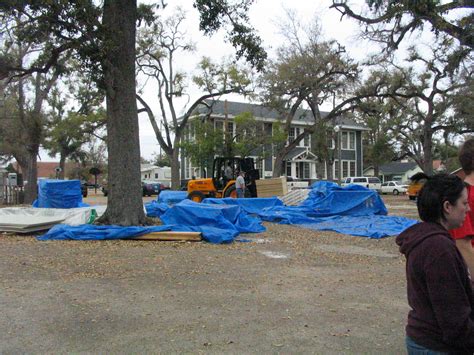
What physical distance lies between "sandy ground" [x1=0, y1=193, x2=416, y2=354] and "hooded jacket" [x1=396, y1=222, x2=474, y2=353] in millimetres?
2341

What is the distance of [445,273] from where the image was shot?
2137mm

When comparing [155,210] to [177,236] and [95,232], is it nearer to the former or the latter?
[95,232]

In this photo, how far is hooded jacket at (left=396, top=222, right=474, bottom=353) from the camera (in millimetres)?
2133

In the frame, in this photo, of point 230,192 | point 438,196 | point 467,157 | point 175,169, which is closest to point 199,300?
point 467,157

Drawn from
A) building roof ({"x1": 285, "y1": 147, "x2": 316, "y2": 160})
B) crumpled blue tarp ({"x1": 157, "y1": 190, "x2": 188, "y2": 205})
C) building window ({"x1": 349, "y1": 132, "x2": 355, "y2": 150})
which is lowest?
crumpled blue tarp ({"x1": 157, "y1": 190, "x2": 188, "y2": 205})

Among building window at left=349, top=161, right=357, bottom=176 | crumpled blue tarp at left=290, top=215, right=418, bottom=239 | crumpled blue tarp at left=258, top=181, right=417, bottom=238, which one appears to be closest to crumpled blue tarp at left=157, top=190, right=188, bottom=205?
crumpled blue tarp at left=258, top=181, right=417, bottom=238

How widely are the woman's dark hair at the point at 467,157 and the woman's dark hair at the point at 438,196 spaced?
2.03 feet

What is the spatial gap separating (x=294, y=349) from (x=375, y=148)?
53.5m

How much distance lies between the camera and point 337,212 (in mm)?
17672

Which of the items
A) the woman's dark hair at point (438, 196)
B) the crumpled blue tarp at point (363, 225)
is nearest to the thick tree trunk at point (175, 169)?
the crumpled blue tarp at point (363, 225)

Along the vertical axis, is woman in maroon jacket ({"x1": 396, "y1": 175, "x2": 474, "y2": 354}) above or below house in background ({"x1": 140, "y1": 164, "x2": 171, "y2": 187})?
below

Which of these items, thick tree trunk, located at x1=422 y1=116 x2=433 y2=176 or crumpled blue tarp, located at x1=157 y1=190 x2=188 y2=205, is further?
thick tree trunk, located at x1=422 y1=116 x2=433 y2=176

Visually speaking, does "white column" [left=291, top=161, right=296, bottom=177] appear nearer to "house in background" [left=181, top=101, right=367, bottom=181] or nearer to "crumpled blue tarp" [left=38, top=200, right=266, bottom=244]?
"house in background" [left=181, top=101, right=367, bottom=181]

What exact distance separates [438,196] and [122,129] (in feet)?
38.2
